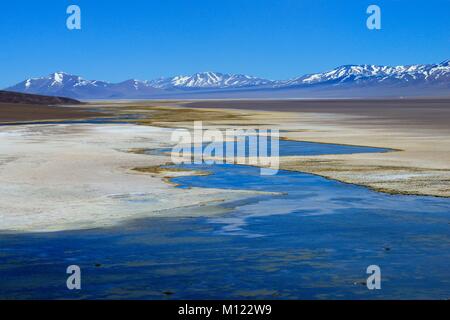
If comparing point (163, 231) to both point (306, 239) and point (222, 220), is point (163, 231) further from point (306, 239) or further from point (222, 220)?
point (306, 239)

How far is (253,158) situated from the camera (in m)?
25.6

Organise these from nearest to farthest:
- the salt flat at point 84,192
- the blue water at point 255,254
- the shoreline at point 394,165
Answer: the blue water at point 255,254, the salt flat at point 84,192, the shoreline at point 394,165

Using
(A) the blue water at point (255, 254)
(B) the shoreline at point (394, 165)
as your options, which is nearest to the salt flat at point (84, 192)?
(A) the blue water at point (255, 254)

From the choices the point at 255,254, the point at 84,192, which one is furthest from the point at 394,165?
the point at 255,254

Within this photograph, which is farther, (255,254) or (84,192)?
(84,192)

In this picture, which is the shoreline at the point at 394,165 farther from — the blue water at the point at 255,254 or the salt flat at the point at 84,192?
the salt flat at the point at 84,192

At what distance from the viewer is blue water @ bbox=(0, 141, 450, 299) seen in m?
9.15

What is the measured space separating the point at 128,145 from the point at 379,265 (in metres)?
21.3

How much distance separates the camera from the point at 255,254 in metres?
11.0

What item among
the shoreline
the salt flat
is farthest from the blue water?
the shoreline

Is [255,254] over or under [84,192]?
under

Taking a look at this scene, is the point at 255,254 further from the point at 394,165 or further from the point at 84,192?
the point at 394,165

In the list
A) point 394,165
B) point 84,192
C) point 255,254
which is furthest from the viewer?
point 394,165

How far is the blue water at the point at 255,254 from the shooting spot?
30.0 feet
